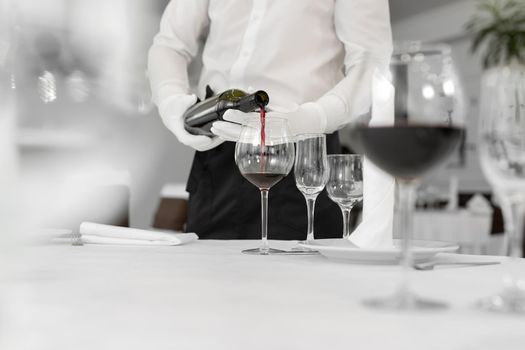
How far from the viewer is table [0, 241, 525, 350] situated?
1.38 ft

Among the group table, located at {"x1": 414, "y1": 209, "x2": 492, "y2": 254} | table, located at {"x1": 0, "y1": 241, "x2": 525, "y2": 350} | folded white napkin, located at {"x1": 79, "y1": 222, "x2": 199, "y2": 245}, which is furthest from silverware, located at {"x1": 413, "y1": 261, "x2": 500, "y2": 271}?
table, located at {"x1": 414, "y1": 209, "x2": 492, "y2": 254}

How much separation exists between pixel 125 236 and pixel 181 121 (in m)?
0.52

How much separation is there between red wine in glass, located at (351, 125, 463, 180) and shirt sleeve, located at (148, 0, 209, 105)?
4.03 ft

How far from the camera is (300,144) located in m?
1.10

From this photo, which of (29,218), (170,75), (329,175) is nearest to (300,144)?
(329,175)

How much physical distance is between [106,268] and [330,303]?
1.19ft

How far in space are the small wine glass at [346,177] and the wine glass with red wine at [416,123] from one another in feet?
1.58

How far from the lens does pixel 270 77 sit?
5.47 ft

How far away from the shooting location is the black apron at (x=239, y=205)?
156cm

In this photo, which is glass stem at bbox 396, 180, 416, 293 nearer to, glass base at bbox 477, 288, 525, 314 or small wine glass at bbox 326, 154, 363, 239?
glass base at bbox 477, 288, 525, 314

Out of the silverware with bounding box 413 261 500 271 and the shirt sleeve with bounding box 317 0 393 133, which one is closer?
the silverware with bounding box 413 261 500 271

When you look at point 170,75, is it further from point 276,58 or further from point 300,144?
point 300,144

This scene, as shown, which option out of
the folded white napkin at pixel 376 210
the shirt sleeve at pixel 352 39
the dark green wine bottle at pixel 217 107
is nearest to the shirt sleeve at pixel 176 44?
the dark green wine bottle at pixel 217 107

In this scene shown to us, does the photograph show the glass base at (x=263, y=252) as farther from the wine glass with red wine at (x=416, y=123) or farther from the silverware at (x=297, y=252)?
the wine glass with red wine at (x=416, y=123)
